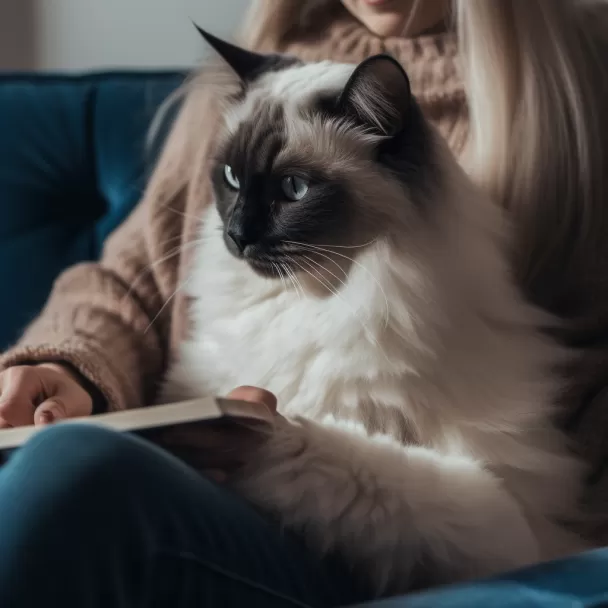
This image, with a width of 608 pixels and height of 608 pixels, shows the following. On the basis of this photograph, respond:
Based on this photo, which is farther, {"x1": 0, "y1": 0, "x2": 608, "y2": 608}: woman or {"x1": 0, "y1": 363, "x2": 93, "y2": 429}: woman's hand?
{"x1": 0, "y1": 363, "x2": 93, "y2": 429}: woman's hand

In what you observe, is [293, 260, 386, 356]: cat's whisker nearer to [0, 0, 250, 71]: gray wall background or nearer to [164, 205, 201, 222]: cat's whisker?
[164, 205, 201, 222]: cat's whisker

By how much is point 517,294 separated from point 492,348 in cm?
10

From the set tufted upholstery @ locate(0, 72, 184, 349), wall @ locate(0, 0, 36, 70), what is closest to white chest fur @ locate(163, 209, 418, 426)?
tufted upholstery @ locate(0, 72, 184, 349)

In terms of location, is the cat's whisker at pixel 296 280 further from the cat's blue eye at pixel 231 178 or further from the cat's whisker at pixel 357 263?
the cat's blue eye at pixel 231 178

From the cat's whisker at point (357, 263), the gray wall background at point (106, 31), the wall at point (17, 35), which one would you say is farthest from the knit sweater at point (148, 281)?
the wall at point (17, 35)

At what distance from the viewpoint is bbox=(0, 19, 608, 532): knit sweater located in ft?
3.21

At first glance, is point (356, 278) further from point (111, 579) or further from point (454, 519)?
point (111, 579)

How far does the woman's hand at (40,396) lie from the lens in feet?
2.70

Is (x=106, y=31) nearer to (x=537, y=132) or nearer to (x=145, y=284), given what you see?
(x=145, y=284)

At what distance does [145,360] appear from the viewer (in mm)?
1087

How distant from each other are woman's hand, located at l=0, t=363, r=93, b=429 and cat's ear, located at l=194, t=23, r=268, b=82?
44 centimetres

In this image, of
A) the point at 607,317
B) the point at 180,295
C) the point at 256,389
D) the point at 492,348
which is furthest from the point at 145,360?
the point at 607,317

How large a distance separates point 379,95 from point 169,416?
1.30 feet

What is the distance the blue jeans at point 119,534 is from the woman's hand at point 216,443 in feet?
0.19
